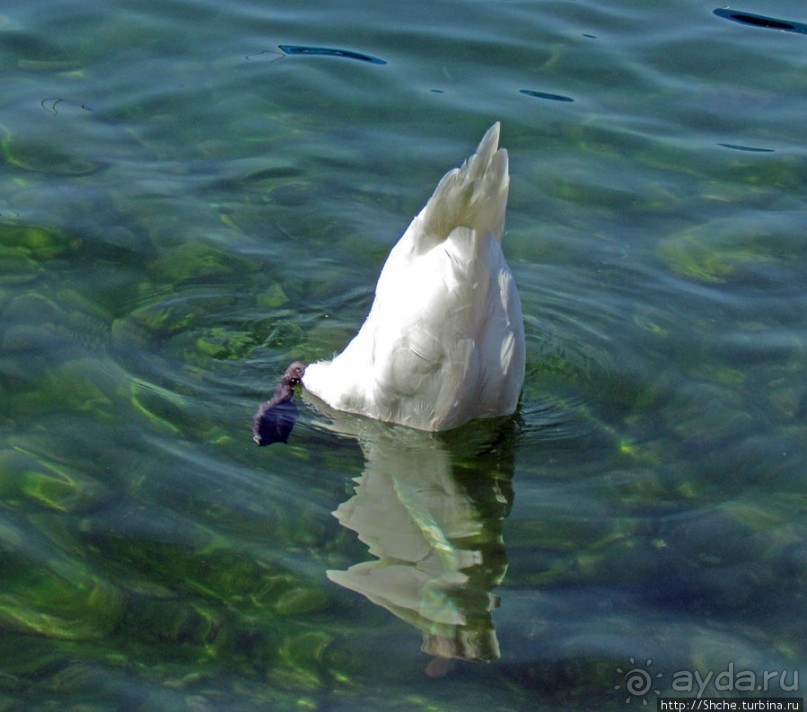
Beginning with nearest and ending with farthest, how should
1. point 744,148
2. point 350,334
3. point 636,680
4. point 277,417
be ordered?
point 636,680 < point 277,417 < point 350,334 < point 744,148

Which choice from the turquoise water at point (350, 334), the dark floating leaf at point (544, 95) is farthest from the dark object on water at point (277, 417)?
the dark floating leaf at point (544, 95)

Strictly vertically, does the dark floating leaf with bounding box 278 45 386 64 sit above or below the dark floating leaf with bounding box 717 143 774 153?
above

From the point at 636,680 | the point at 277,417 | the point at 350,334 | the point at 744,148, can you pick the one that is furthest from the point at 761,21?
the point at 636,680

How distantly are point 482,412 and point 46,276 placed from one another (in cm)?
234

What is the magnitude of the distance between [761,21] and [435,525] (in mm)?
6135

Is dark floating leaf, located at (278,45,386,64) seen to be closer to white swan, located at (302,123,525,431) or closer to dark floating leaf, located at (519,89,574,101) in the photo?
dark floating leaf, located at (519,89,574,101)

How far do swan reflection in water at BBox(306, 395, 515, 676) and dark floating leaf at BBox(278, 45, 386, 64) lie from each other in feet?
12.4

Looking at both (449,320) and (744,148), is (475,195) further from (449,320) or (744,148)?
(744,148)

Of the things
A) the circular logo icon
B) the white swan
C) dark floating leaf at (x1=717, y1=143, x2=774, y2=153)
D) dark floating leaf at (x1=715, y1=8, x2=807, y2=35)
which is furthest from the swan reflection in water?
Result: dark floating leaf at (x1=715, y1=8, x2=807, y2=35)

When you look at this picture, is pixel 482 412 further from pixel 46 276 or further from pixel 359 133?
pixel 359 133

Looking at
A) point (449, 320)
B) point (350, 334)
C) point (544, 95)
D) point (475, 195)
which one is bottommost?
point (350, 334)

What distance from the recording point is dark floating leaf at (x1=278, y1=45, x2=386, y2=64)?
9242 millimetres

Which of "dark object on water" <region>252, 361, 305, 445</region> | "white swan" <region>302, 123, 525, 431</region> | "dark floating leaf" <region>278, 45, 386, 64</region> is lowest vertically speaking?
"dark object on water" <region>252, 361, 305, 445</region>

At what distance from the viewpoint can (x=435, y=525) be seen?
5.42 m
